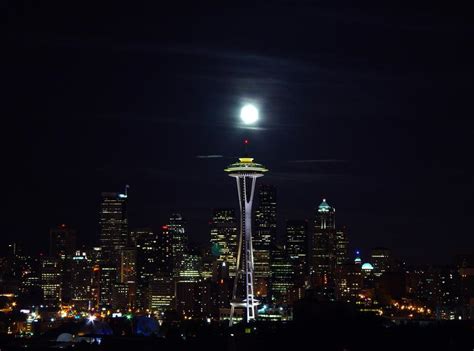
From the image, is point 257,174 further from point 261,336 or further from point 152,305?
point 152,305

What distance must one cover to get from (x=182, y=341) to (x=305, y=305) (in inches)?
403

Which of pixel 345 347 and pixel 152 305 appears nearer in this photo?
pixel 345 347

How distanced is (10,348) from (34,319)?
38.1 meters

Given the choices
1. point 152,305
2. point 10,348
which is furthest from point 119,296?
point 10,348

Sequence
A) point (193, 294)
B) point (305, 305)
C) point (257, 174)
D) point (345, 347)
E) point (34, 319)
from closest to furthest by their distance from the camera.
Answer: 1. point (345, 347)
2. point (305, 305)
3. point (257, 174)
4. point (34, 319)
5. point (193, 294)

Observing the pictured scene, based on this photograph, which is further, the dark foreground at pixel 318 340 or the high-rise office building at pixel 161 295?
the high-rise office building at pixel 161 295

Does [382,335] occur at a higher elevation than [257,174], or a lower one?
lower

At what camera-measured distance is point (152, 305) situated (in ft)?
350

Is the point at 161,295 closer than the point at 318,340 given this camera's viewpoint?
No

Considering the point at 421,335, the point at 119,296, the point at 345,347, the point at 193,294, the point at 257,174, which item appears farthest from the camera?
the point at 119,296

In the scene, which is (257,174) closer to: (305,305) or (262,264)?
(305,305)

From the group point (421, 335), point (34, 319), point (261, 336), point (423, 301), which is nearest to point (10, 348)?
point (261, 336)

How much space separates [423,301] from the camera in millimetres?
104750

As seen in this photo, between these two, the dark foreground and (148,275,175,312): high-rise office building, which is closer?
the dark foreground
